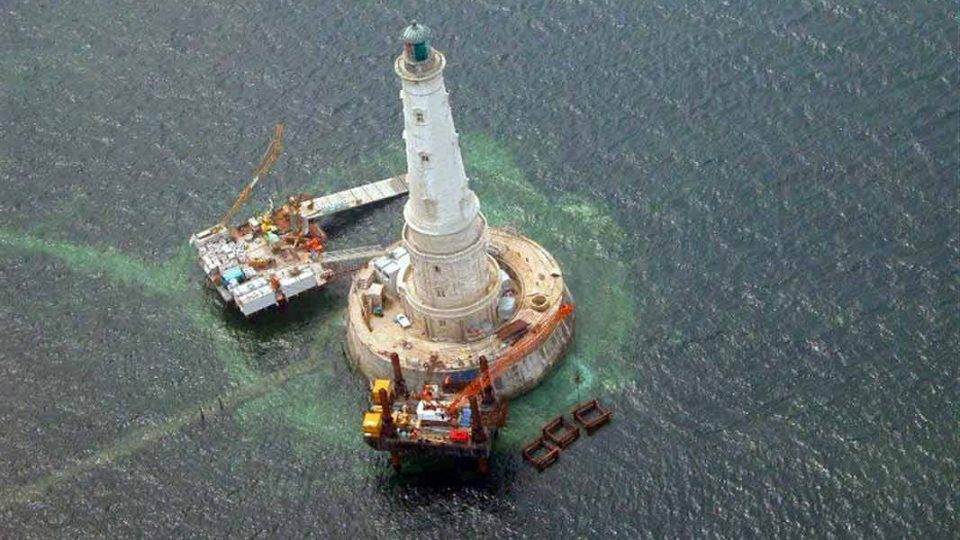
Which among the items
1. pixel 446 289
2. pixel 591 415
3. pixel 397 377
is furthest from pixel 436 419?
pixel 591 415

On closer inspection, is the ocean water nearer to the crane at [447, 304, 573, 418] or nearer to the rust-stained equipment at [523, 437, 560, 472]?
the rust-stained equipment at [523, 437, 560, 472]

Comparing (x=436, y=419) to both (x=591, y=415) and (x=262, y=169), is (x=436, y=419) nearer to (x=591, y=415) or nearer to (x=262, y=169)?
(x=591, y=415)

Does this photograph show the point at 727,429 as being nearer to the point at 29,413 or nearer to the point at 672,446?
the point at 672,446

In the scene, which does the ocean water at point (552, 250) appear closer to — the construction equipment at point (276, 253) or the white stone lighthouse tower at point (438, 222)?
the construction equipment at point (276, 253)

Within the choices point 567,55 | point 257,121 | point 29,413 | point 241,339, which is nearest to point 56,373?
point 29,413

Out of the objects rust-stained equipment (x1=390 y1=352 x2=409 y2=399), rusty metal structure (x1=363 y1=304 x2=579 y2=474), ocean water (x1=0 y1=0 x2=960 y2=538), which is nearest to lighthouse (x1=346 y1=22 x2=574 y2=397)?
rust-stained equipment (x1=390 y1=352 x2=409 y2=399)

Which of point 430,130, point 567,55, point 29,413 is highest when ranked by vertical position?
point 430,130
